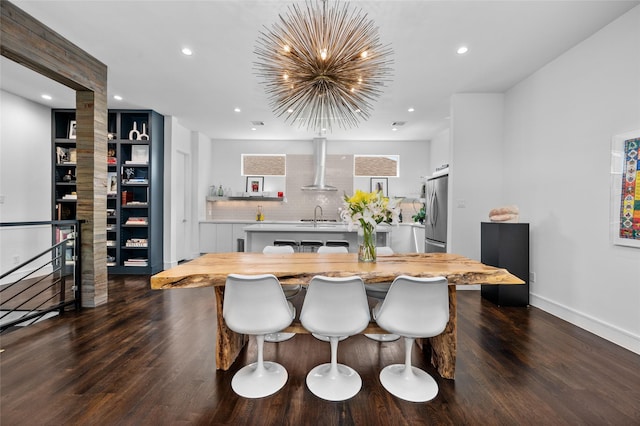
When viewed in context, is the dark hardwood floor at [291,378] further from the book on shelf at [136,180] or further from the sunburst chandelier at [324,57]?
the book on shelf at [136,180]

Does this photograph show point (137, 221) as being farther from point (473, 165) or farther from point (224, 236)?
point (473, 165)

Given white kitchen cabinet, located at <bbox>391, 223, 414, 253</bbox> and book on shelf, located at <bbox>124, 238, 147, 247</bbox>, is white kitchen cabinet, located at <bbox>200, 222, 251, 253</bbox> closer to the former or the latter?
book on shelf, located at <bbox>124, 238, 147, 247</bbox>

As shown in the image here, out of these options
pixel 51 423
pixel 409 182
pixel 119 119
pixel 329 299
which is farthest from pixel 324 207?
pixel 51 423

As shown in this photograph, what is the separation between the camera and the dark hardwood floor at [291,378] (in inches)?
70.3

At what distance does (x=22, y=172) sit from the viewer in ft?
16.0

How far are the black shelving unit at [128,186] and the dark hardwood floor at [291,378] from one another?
225 cm

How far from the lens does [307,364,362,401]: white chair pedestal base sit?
6.48 feet

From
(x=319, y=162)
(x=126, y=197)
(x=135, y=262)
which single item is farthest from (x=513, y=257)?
(x=126, y=197)

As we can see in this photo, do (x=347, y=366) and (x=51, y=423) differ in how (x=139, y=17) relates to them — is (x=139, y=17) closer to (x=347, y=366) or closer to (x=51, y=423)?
(x=51, y=423)

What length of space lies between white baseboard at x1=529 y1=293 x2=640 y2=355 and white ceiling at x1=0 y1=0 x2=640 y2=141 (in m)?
2.85

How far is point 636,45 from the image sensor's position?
8.61 ft

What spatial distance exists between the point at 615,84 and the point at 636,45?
1.06ft

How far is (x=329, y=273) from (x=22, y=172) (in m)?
5.77

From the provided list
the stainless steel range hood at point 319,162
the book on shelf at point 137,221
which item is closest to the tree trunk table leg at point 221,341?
the book on shelf at point 137,221
